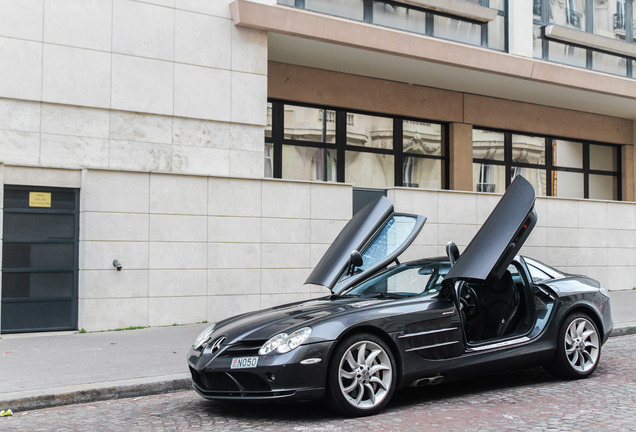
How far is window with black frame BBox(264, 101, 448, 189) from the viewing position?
16219 millimetres

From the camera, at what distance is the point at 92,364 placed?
8672 millimetres

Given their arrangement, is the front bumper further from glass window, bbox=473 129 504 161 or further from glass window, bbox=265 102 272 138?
→ glass window, bbox=473 129 504 161

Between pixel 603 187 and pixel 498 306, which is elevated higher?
pixel 603 187

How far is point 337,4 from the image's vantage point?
1477 centimetres

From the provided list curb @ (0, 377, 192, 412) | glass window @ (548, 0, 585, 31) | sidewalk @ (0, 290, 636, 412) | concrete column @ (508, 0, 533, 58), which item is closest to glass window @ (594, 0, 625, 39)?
glass window @ (548, 0, 585, 31)

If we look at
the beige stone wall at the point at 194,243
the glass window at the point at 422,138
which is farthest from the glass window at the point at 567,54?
the beige stone wall at the point at 194,243

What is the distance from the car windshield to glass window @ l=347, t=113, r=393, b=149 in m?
10.0

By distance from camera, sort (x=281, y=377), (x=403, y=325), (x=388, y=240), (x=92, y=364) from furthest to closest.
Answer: (x=92, y=364), (x=388, y=240), (x=403, y=325), (x=281, y=377)

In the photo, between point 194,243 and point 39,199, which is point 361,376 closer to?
point 194,243

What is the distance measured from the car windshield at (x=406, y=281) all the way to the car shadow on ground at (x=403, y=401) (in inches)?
36.9

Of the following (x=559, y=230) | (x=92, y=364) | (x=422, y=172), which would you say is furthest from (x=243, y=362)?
(x=422, y=172)

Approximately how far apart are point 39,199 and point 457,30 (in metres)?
9.84

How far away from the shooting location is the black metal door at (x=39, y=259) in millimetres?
11414

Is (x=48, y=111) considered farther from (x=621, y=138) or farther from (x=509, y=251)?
(x=621, y=138)
